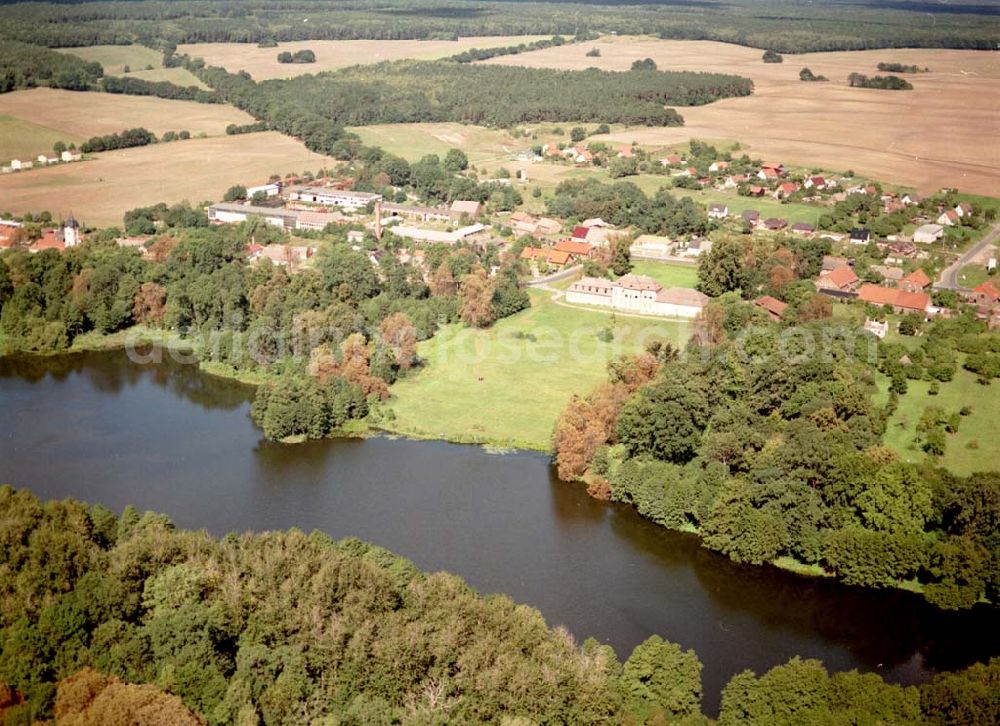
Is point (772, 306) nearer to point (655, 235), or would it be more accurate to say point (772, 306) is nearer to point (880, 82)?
point (655, 235)

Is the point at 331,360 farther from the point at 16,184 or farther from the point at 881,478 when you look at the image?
the point at 16,184

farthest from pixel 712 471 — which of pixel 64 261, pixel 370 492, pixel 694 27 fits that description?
pixel 694 27

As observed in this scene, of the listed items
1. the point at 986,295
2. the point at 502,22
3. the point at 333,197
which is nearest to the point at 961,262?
the point at 986,295

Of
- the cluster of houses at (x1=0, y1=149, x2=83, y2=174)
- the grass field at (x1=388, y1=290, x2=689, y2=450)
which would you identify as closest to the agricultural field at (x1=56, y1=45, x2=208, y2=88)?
the cluster of houses at (x1=0, y1=149, x2=83, y2=174)

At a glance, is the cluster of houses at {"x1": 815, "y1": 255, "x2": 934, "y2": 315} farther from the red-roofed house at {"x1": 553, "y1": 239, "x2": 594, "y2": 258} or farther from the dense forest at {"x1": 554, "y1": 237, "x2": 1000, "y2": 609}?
the red-roofed house at {"x1": 553, "y1": 239, "x2": 594, "y2": 258}

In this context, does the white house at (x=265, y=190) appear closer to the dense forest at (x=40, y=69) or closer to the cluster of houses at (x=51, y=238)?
the cluster of houses at (x=51, y=238)

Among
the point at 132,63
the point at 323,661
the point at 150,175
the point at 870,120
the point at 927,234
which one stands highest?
the point at 132,63
